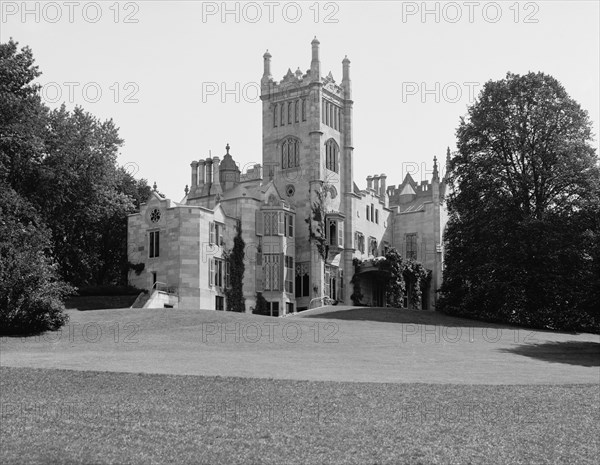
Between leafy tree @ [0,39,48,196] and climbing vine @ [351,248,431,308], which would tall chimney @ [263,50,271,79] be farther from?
leafy tree @ [0,39,48,196]

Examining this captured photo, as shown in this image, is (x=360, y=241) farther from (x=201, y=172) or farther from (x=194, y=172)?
(x=194, y=172)

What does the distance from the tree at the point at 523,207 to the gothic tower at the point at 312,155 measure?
11.5 m

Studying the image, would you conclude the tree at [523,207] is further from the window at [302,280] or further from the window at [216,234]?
the window at [216,234]

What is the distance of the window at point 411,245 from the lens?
269ft

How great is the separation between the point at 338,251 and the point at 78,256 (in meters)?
19.6

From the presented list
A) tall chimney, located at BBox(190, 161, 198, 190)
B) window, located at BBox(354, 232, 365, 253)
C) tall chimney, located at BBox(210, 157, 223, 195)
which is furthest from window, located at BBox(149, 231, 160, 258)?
tall chimney, located at BBox(190, 161, 198, 190)

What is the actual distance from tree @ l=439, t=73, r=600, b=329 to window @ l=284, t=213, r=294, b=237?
40.9ft

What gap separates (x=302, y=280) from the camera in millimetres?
69938

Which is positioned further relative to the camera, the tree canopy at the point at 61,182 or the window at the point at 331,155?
the window at the point at 331,155

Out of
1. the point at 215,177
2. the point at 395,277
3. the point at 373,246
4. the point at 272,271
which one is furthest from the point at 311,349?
the point at 215,177

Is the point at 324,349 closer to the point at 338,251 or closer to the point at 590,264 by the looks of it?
the point at 590,264

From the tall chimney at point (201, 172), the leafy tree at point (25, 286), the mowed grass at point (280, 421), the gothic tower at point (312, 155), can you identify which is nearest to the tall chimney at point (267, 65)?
the gothic tower at point (312, 155)

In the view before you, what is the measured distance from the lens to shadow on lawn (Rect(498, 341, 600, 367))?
40.3m

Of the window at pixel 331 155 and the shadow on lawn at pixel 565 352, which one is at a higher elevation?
the window at pixel 331 155
